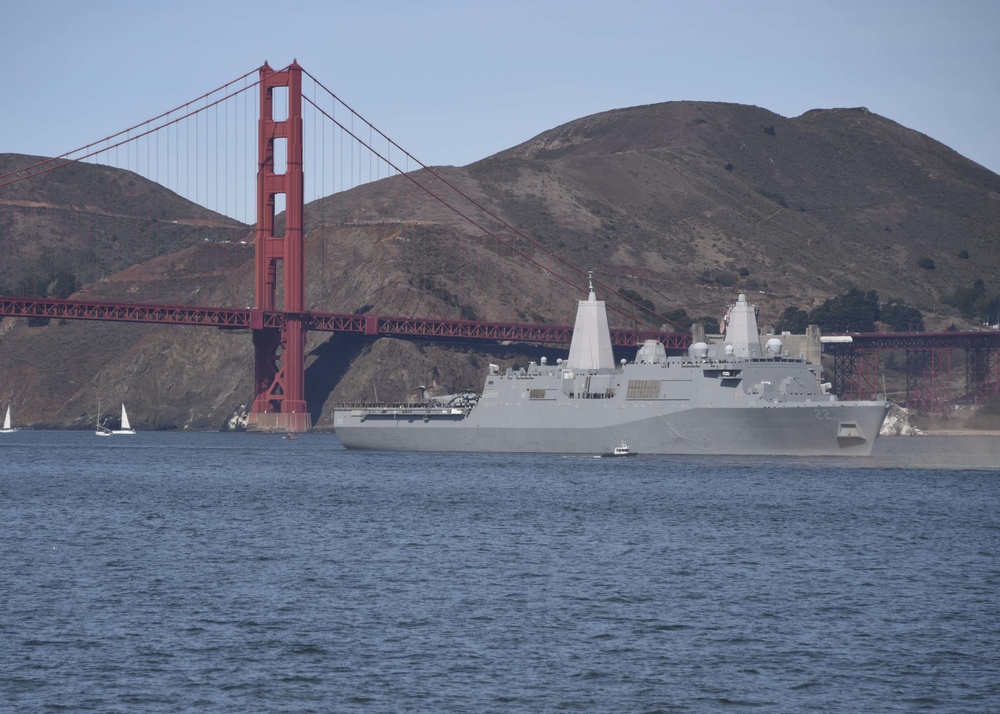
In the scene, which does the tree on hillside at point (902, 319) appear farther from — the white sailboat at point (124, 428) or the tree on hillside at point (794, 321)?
the white sailboat at point (124, 428)

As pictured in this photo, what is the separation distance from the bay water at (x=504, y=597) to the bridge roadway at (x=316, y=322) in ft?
162

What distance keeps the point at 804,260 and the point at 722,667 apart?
16515 centimetres

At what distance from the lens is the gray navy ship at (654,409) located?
64188 millimetres

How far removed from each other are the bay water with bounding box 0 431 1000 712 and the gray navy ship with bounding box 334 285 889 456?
977 centimetres

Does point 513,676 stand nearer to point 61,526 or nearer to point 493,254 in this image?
point 61,526

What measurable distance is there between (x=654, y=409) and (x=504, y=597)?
39.7m

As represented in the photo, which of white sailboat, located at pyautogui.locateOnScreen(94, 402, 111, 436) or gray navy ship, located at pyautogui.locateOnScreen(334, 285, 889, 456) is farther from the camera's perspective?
white sailboat, located at pyautogui.locateOnScreen(94, 402, 111, 436)

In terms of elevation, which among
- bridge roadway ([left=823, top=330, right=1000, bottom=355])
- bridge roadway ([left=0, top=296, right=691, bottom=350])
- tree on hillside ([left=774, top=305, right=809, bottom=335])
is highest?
tree on hillside ([left=774, top=305, right=809, bottom=335])

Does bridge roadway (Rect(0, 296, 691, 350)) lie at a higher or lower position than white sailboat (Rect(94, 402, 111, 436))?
higher

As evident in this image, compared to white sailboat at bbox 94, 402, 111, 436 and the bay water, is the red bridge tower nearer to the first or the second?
white sailboat at bbox 94, 402, 111, 436

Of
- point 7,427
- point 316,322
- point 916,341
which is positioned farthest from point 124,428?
point 916,341

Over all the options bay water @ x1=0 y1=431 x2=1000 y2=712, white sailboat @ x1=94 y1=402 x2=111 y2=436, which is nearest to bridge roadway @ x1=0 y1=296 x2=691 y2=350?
white sailboat @ x1=94 y1=402 x2=111 y2=436

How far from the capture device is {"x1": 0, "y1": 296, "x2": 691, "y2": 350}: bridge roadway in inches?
4021

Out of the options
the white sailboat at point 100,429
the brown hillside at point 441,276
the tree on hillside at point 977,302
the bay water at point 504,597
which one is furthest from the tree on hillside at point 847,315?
the bay water at point 504,597
